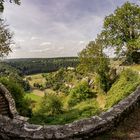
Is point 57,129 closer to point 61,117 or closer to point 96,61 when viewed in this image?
point 61,117

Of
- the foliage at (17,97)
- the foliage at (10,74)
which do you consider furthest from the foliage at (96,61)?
the foliage at (17,97)

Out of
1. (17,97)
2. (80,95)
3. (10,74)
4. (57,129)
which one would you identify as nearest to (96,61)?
(80,95)

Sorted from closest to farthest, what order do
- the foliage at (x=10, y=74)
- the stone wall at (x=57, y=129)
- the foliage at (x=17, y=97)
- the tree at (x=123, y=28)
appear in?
the stone wall at (x=57, y=129) → the foliage at (x=17, y=97) → the tree at (x=123, y=28) → the foliage at (x=10, y=74)

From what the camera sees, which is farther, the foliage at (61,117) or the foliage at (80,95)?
the foliage at (80,95)

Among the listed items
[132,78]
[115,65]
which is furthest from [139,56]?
[132,78]

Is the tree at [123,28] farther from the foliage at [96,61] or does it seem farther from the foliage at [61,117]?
the foliage at [61,117]

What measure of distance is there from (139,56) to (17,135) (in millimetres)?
47623

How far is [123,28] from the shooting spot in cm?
5553

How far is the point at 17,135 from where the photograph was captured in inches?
389

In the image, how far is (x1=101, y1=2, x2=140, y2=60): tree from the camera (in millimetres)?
54844

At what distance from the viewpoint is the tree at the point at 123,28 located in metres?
54.8

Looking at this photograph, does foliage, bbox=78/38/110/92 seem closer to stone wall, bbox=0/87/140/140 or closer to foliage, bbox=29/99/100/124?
foliage, bbox=29/99/100/124

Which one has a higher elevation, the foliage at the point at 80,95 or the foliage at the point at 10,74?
the foliage at the point at 10,74

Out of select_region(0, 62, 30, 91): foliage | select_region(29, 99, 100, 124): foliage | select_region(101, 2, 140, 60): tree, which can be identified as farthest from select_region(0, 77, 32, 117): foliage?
select_region(101, 2, 140, 60): tree
